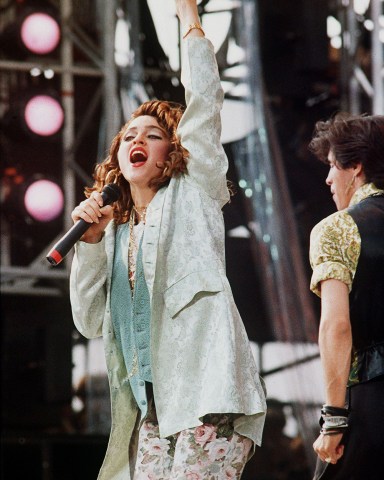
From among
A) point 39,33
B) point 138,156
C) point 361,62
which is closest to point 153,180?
point 138,156

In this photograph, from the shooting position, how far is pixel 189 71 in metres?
3.05

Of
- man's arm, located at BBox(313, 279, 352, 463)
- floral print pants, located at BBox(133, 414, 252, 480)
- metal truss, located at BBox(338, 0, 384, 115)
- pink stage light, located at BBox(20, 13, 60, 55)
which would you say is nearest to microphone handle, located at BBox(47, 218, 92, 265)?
floral print pants, located at BBox(133, 414, 252, 480)

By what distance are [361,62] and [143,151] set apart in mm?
3244

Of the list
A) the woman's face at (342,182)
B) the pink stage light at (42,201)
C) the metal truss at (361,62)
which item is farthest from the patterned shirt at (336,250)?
the metal truss at (361,62)

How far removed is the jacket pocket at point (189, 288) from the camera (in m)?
2.97

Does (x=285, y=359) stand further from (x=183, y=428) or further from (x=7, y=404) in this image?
(x=183, y=428)

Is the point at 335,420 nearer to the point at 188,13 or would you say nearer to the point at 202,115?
the point at 202,115

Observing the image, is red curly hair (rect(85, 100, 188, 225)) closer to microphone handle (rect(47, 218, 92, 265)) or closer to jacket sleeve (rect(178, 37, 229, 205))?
jacket sleeve (rect(178, 37, 229, 205))

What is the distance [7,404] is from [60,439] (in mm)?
457

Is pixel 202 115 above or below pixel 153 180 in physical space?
above

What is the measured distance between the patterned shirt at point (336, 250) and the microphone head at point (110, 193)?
518mm

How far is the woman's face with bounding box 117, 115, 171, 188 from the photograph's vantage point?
315cm

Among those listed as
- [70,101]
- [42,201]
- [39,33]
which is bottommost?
[42,201]

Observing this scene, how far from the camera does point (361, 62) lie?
6.19m
